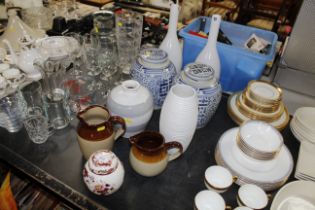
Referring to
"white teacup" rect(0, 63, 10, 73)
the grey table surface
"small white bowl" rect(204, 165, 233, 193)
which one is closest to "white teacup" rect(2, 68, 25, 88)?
"white teacup" rect(0, 63, 10, 73)

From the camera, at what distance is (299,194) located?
66 centimetres

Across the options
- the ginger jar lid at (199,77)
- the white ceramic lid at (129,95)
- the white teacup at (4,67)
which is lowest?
the white teacup at (4,67)

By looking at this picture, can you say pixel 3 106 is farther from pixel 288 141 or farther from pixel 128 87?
pixel 288 141

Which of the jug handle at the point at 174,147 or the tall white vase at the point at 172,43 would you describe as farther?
the tall white vase at the point at 172,43

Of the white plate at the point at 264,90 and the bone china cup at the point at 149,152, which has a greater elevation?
the white plate at the point at 264,90

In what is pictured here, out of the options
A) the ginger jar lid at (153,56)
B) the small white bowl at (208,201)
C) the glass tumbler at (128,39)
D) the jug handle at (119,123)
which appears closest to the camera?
the small white bowl at (208,201)

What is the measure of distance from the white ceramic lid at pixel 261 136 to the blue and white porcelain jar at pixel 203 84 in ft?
0.40

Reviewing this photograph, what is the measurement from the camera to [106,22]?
4.11 ft

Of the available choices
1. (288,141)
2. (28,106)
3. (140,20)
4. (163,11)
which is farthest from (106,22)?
(288,141)

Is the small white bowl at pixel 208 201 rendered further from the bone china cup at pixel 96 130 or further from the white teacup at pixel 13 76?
the white teacup at pixel 13 76

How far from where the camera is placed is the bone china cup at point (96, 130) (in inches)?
25.0

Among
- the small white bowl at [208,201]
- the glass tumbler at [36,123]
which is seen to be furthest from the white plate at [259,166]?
the glass tumbler at [36,123]

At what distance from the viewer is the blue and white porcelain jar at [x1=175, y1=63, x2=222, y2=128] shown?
2.44ft

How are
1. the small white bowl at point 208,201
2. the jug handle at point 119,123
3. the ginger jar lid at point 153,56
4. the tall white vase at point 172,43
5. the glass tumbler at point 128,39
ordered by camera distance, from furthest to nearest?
the glass tumbler at point 128,39, the tall white vase at point 172,43, the ginger jar lid at point 153,56, the jug handle at point 119,123, the small white bowl at point 208,201
